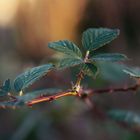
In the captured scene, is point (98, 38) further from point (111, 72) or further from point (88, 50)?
point (111, 72)

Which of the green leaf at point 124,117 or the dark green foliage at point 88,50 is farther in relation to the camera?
the green leaf at point 124,117

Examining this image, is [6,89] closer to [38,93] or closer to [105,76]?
[38,93]

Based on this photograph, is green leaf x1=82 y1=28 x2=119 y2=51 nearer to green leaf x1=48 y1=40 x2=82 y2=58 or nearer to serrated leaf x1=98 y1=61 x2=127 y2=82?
green leaf x1=48 y1=40 x2=82 y2=58

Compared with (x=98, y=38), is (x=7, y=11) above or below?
below

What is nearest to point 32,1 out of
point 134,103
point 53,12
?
point 53,12

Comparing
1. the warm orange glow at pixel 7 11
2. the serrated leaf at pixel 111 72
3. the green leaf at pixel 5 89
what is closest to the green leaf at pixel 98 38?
the green leaf at pixel 5 89

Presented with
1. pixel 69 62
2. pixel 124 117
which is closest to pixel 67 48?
pixel 69 62

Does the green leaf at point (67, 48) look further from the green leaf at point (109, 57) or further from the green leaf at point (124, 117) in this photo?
the green leaf at point (124, 117)
